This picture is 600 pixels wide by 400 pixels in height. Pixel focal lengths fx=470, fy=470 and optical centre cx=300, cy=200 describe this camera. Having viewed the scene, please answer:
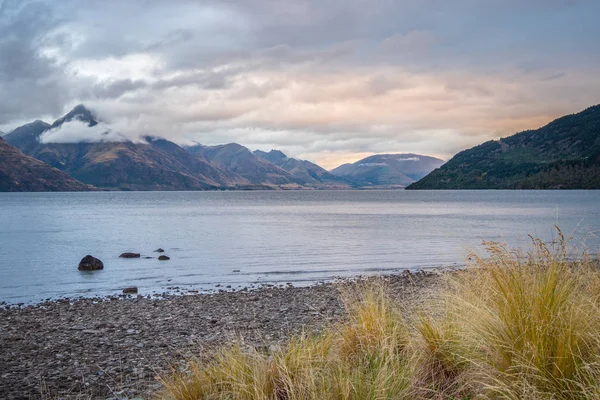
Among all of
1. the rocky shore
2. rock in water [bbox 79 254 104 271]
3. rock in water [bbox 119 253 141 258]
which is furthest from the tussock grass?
rock in water [bbox 119 253 141 258]

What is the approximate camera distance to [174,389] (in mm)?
6059

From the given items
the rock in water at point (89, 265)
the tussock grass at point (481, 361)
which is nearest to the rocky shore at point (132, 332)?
the tussock grass at point (481, 361)

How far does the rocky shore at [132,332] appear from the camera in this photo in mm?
8781

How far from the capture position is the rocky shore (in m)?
8.78

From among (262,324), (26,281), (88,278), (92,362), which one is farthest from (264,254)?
(92,362)

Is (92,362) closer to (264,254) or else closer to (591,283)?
(591,283)

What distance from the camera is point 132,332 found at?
41.6ft

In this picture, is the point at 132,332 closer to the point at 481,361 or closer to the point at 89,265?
the point at 481,361

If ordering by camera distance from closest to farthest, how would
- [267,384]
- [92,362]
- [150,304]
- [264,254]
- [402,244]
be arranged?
[267,384] → [92,362] → [150,304] → [264,254] → [402,244]

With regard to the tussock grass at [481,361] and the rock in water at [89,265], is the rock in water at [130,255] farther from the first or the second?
the tussock grass at [481,361]

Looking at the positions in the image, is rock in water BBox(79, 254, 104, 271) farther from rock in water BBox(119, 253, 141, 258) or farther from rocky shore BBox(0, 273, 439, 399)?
rocky shore BBox(0, 273, 439, 399)

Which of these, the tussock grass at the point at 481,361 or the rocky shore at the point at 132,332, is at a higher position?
the tussock grass at the point at 481,361

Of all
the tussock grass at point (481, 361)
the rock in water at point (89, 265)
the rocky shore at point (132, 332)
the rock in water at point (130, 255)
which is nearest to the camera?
the tussock grass at point (481, 361)

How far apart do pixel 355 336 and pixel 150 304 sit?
38.6 ft
